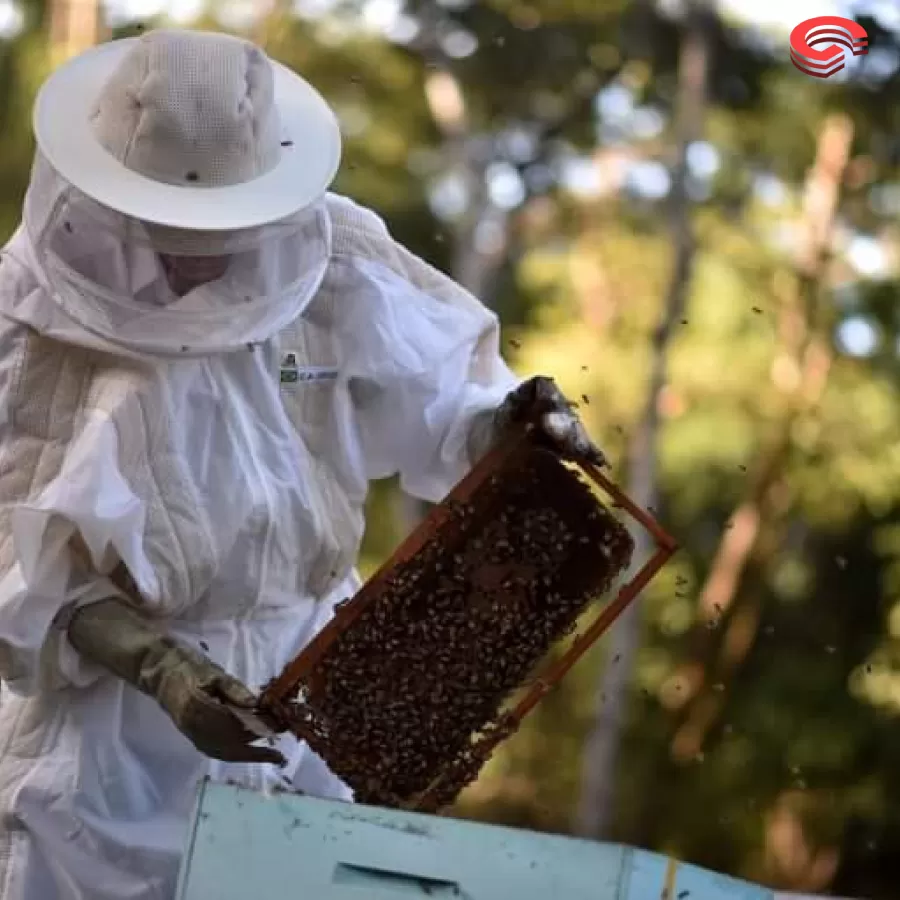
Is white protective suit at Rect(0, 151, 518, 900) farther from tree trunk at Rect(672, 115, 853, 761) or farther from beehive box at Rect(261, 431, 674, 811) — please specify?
tree trunk at Rect(672, 115, 853, 761)

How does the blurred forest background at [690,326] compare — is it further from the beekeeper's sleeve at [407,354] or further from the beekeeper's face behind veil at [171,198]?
the beekeeper's face behind veil at [171,198]

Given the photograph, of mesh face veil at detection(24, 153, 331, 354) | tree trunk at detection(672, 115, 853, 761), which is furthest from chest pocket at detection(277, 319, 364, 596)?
tree trunk at detection(672, 115, 853, 761)

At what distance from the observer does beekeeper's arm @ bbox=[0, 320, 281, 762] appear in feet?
6.33

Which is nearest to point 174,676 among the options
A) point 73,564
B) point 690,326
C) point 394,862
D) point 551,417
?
point 73,564

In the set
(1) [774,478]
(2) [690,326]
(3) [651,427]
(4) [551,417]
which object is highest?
(4) [551,417]

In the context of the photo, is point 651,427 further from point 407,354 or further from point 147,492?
point 147,492

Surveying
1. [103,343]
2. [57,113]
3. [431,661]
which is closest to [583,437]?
Result: [431,661]

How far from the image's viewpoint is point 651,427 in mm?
7289

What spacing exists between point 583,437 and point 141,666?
22.3 inches

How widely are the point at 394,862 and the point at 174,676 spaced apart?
0.38m

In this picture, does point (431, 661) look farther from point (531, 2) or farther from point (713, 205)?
point (713, 205)

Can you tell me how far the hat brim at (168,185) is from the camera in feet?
6.50

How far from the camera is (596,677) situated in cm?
875

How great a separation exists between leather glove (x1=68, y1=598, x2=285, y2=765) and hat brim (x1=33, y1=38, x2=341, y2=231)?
46 centimetres
